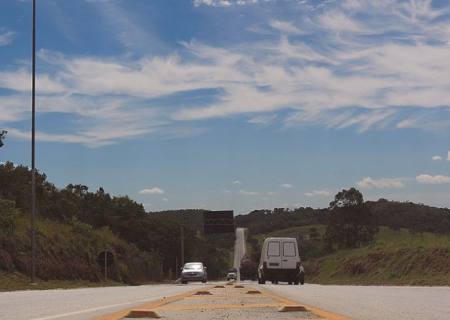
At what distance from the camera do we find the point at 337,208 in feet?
240

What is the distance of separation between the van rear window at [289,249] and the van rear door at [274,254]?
30 centimetres

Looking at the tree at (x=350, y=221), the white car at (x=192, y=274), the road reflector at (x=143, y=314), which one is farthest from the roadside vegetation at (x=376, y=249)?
the road reflector at (x=143, y=314)

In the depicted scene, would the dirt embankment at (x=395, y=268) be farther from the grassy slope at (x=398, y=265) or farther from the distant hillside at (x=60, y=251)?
the distant hillside at (x=60, y=251)

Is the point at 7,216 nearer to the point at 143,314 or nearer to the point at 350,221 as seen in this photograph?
the point at 143,314

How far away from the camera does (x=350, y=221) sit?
73.3 m

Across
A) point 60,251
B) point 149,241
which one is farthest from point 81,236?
point 149,241

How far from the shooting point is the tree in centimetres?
7275

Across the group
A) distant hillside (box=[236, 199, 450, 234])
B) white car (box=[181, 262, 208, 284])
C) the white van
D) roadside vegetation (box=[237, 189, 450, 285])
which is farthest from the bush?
distant hillside (box=[236, 199, 450, 234])

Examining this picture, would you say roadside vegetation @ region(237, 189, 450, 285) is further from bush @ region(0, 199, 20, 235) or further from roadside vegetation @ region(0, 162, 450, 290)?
bush @ region(0, 199, 20, 235)

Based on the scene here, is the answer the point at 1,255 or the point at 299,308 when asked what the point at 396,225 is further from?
the point at 299,308

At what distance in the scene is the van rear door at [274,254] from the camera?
35.1m

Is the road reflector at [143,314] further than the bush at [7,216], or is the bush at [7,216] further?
the bush at [7,216]

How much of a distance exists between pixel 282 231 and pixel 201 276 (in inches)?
3944

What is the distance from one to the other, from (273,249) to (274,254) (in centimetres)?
26
